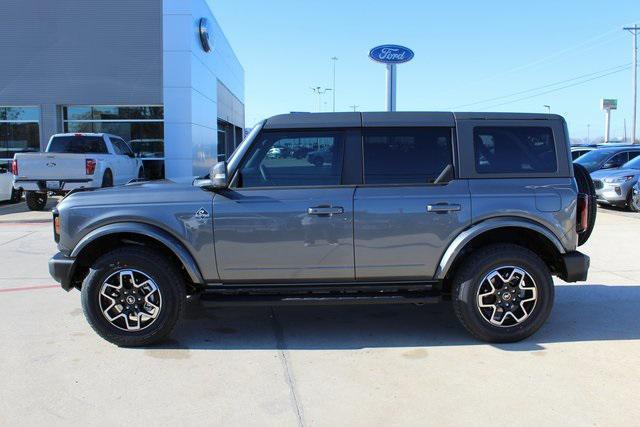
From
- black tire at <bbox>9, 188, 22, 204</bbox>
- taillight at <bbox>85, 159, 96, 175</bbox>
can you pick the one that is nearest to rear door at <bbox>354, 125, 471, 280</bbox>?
taillight at <bbox>85, 159, 96, 175</bbox>

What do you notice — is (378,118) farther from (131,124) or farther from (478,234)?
(131,124)

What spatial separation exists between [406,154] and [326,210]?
86 centimetres

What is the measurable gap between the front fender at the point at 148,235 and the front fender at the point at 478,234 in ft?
6.62

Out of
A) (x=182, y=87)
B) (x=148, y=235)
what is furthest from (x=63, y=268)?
(x=182, y=87)

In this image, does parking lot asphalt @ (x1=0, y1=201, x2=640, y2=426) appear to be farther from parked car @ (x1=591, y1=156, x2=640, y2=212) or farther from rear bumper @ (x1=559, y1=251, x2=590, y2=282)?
parked car @ (x1=591, y1=156, x2=640, y2=212)

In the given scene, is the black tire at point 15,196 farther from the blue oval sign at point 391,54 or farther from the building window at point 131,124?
the blue oval sign at point 391,54

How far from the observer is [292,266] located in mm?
4688

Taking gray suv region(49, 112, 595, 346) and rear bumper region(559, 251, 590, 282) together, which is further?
rear bumper region(559, 251, 590, 282)

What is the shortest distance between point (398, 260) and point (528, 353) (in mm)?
1254

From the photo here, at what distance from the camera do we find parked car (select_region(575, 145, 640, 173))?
1711 cm

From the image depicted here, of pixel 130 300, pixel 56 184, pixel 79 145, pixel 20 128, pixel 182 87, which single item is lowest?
pixel 130 300

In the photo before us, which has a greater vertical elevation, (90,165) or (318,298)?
(90,165)

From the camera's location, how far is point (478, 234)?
466 cm

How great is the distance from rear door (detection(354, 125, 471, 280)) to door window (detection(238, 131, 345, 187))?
0.26 m
